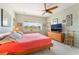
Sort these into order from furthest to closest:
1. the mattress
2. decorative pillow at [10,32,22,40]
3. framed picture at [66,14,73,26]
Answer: framed picture at [66,14,73,26], decorative pillow at [10,32,22,40], the mattress

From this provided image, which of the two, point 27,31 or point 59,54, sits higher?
point 27,31

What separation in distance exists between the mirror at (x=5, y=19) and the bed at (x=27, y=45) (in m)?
0.39

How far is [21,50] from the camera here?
5.79ft

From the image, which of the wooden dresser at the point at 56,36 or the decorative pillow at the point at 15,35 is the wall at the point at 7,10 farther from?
the wooden dresser at the point at 56,36

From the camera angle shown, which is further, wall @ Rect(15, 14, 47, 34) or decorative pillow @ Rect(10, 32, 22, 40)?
wall @ Rect(15, 14, 47, 34)

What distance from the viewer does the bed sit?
169 cm

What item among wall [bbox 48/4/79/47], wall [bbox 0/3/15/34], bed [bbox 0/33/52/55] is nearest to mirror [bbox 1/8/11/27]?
wall [bbox 0/3/15/34]

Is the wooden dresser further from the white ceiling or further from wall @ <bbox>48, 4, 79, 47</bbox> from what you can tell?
the white ceiling

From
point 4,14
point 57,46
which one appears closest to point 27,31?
point 4,14

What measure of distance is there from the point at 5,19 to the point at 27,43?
631 millimetres

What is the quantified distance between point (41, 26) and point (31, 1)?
537 mm

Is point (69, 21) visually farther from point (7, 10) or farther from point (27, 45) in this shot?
point (7, 10)

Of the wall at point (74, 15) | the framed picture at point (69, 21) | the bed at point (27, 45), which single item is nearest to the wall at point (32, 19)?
the bed at point (27, 45)

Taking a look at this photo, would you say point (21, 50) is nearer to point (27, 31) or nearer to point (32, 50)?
point (32, 50)
